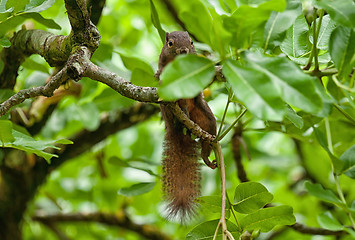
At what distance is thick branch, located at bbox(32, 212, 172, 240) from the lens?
2.81 meters

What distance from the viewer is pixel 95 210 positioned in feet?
9.64

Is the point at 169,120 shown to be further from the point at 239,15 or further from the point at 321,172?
the point at 321,172


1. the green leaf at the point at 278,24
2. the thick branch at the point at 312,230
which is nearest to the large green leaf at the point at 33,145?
the green leaf at the point at 278,24

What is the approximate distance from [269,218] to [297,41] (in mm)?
488

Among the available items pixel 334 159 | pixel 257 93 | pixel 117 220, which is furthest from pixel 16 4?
pixel 117 220

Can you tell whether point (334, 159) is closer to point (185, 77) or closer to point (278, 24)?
point (278, 24)

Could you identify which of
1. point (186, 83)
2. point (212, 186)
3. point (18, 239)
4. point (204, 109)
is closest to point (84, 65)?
point (186, 83)

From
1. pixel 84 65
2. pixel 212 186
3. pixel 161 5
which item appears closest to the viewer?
pixel 84 65

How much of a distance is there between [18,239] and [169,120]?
138 cm

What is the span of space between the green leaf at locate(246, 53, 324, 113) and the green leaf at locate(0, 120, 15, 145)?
71 centimetres

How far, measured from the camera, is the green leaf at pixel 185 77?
82cm

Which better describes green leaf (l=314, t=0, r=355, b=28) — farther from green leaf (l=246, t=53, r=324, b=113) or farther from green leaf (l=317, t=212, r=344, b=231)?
green leaf (l=317, t=212, r=344, b=231)

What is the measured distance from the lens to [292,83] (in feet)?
2.83

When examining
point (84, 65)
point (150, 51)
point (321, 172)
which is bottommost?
point (321, 172)
